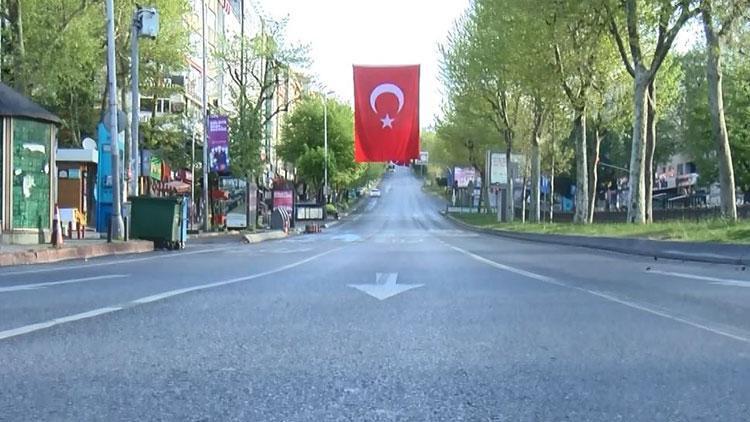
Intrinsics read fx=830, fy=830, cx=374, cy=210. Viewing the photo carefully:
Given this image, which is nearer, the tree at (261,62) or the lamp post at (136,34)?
the lamp post at (136,34)

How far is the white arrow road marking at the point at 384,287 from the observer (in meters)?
10.8

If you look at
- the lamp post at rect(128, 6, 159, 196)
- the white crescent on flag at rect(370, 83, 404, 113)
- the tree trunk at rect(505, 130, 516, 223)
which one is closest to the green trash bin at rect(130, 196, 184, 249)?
the lamp post at rect(128, 6, 159, 196)

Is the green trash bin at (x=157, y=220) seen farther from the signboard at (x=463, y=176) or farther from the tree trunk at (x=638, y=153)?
the signboard at (x=463, y=176)

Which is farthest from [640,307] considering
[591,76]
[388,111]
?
[388,111]

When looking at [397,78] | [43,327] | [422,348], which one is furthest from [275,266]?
[397,78]

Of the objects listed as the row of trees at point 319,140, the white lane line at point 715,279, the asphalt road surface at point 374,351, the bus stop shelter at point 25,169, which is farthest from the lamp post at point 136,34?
the row of trees at point 319,140

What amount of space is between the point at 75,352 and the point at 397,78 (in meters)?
39.3

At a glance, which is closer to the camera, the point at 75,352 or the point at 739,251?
the point at 75,352

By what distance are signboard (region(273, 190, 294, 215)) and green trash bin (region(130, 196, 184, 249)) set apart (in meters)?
28.1

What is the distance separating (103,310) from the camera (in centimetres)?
905

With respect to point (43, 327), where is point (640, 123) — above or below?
above

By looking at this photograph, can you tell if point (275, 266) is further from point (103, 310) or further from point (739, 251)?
point (739, 251)

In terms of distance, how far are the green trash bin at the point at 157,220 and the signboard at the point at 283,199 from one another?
92.1ft

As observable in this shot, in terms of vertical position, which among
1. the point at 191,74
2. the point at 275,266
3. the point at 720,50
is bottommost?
the point at 275,266
